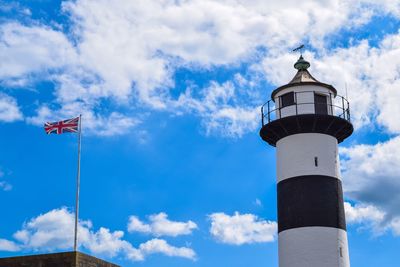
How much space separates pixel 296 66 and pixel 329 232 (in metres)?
10.8

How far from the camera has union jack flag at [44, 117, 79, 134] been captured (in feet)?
93.6

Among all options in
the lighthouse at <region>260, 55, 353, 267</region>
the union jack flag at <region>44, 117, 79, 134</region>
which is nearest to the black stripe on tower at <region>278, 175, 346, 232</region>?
the lighthouse at <region>260, 55, 353, 267</region>

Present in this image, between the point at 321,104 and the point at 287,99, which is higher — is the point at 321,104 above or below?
below

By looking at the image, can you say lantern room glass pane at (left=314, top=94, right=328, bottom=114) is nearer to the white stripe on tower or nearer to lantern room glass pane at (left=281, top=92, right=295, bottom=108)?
lantern room glass pane at (left=281, top=92, right=295, bottom=108)

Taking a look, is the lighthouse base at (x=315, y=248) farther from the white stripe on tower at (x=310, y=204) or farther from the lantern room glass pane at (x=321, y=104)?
the lantern room glass pane at (x=321, y=104)

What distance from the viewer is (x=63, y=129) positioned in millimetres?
28609

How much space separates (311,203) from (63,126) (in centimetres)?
1372

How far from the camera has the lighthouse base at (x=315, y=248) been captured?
107 feet

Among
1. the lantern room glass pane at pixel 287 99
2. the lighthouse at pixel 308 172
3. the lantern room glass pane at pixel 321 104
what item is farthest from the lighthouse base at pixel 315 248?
the lantern room glass pane at pixel 287 99

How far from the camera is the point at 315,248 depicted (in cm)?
3250

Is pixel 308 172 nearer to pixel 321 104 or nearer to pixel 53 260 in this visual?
pixel 321 104

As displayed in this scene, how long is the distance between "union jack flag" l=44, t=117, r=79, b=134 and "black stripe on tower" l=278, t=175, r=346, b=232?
12.5m

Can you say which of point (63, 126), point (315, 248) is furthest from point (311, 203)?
point (63, 126)

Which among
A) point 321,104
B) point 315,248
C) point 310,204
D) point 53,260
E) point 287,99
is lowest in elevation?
point 53,260
